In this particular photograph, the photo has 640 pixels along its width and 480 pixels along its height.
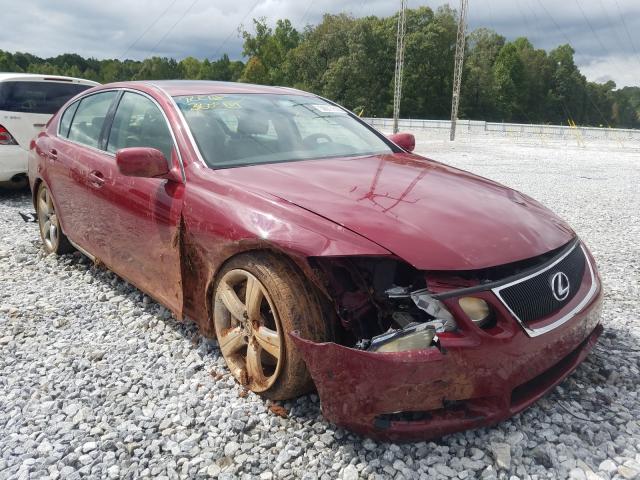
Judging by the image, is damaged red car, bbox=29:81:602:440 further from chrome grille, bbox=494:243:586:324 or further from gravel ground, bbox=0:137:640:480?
gravel ground, bbox=0:137:640:480

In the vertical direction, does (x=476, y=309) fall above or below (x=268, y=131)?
below

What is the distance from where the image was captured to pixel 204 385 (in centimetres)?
274

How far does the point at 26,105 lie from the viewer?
281 inches

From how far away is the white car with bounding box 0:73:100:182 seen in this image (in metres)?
6.95

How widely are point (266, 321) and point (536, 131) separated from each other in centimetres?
3510

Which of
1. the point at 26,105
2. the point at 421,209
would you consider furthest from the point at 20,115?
the point at 421,209

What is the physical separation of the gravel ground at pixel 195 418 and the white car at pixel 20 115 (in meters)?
3.86

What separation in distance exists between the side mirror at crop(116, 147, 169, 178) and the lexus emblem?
2050mm

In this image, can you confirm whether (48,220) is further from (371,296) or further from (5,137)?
(371,296)

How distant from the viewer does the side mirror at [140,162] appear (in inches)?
110

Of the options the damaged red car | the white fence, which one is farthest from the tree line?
the damaged red car

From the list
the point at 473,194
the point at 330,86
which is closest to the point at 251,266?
the point at 473,194

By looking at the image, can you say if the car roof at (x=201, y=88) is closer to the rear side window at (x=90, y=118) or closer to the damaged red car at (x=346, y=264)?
the damaged red car at (x=346, y=264)

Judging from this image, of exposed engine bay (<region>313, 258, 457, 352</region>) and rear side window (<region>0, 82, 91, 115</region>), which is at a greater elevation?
rear side window (<region>0, 82, 91, 115</region>)
